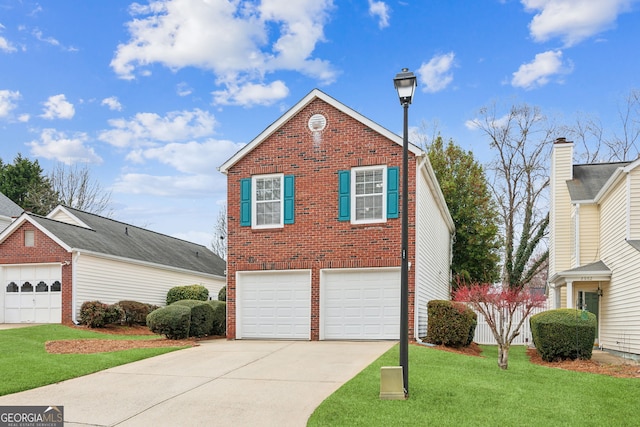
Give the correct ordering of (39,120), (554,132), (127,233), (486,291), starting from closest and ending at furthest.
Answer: (486,291)
(127,233)
(39,120)
(554,132)

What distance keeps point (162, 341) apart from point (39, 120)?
20.1 metres

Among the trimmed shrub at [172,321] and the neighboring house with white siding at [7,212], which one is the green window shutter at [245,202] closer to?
the trimmed shrub at [172,321]

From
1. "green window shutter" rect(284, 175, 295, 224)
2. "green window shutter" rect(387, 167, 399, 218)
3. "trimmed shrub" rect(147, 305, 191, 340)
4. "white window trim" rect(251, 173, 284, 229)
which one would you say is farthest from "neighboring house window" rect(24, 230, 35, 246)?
"green window shutter" rect(387, 167, 399, 218)

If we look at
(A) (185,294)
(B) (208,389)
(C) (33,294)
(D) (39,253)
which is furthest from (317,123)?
(C) (33,294)

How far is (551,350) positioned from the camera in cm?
1458

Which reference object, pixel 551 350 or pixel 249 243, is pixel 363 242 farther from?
pixel 551 350

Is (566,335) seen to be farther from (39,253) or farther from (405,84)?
(39,253)

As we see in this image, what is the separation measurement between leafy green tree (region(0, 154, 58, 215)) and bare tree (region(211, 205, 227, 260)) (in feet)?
43.3

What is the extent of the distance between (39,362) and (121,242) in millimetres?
15295

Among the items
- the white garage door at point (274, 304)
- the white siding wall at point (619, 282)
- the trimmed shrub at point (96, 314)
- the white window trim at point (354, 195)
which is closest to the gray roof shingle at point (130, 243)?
the trimmed shrub at point (96, 314)

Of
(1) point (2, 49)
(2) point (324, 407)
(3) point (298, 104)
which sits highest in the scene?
(1) point (2, 49)

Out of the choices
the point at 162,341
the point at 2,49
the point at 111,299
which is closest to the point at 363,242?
the point at 162,341

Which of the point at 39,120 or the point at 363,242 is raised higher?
the point at 39,120

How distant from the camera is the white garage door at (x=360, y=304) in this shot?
640 inches
